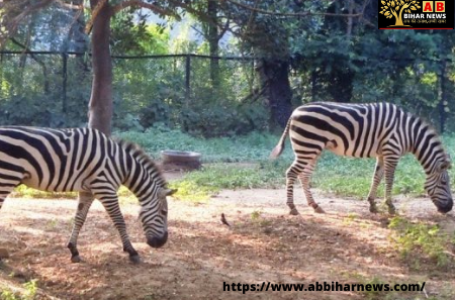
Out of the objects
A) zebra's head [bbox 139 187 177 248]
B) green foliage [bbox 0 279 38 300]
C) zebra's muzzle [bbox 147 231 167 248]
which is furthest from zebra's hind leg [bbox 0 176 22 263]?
zebra's muzzle [bbox 147 231 167 248]

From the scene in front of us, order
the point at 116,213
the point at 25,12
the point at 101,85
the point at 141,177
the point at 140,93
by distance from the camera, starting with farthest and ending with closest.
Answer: the point at 140,93 → the point at 101,85 → the point at 25,12 → the point at 141,177 → the point at 116,213

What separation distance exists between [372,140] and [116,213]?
13.0 ft

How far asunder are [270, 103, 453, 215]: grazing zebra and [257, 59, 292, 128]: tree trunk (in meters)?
10.4

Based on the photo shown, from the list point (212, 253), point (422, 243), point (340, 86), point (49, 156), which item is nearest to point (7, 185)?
point (49, 156)

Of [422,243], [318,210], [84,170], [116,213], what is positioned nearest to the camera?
[84,170]

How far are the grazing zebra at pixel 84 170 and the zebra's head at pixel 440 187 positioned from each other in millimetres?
3930

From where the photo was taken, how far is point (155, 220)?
7.42 meters

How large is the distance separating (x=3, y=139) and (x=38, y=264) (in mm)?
1372

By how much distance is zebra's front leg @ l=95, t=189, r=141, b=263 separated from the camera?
7.12 m

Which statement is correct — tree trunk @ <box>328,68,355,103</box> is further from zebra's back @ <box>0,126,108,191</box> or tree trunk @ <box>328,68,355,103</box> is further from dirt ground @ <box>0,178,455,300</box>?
zebra's back @ <box>0,126,108,191</box>

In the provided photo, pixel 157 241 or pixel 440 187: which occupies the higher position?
pixel 440 187

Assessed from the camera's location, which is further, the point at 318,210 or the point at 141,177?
the point at 318,210

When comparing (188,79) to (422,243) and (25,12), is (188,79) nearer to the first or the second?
(25,12)

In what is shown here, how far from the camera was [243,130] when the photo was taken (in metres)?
20.1
